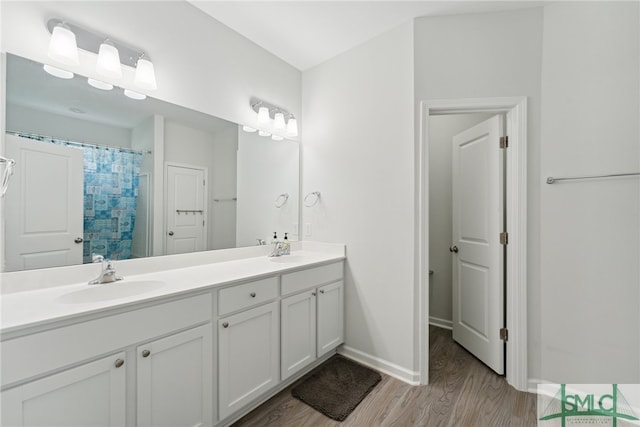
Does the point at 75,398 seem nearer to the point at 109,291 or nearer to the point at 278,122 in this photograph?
the point at 109,291

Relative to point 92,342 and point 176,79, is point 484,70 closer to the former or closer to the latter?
point 176,79

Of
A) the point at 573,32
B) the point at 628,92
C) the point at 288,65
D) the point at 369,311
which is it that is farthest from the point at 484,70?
the point at 369,311

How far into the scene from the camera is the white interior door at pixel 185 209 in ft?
6.07

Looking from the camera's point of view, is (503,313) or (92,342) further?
(503,313)

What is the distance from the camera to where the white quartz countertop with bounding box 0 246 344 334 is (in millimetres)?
1008

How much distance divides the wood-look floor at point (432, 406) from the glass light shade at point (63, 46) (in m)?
2.18

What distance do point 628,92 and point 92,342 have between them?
3001 millimetres

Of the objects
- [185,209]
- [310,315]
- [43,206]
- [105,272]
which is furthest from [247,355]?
[43,206]

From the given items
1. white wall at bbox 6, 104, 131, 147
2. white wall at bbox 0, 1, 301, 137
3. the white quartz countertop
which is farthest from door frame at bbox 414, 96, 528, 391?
white wall at bbox 6, 104, 131, 147

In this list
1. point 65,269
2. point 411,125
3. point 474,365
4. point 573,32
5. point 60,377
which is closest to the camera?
point 60,377

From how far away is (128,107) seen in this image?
165 cm

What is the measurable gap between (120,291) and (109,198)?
55cm

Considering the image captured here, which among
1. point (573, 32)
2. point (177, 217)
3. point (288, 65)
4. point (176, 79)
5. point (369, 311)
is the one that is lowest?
point (369, 311)

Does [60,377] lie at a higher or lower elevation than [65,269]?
lower
